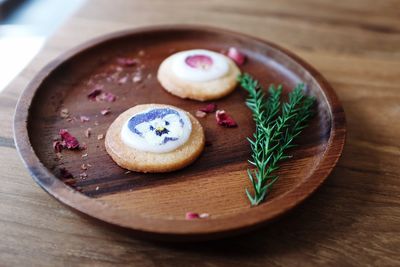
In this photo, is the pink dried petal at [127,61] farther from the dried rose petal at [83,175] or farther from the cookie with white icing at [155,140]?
the dried rose petal at [83,175]

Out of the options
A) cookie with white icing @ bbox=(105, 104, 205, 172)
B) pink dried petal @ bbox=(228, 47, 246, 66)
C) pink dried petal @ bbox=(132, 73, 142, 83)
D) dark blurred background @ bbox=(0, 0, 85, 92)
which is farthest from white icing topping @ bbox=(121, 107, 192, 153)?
dark blurred background @ bbox=(0, 0, 85, 92)

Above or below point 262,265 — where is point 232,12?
above

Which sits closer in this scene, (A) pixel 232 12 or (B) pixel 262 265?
(B) pixel 262 265

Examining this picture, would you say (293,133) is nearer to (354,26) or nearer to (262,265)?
(262,265)

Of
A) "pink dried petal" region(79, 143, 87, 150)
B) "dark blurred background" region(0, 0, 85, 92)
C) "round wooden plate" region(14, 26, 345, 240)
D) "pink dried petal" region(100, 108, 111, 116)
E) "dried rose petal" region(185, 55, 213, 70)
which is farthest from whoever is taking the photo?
"dark blurred background" region(0, 0, 85, 92)

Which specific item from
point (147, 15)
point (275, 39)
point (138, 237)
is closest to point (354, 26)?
point (275, 39)

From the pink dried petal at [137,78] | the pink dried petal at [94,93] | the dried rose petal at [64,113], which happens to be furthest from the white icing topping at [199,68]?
the dried rose petal at [64,113]

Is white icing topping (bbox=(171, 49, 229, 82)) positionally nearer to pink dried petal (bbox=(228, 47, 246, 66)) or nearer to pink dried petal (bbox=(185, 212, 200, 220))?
pink dried petal (bbox=(228, 47, 246, 66))
